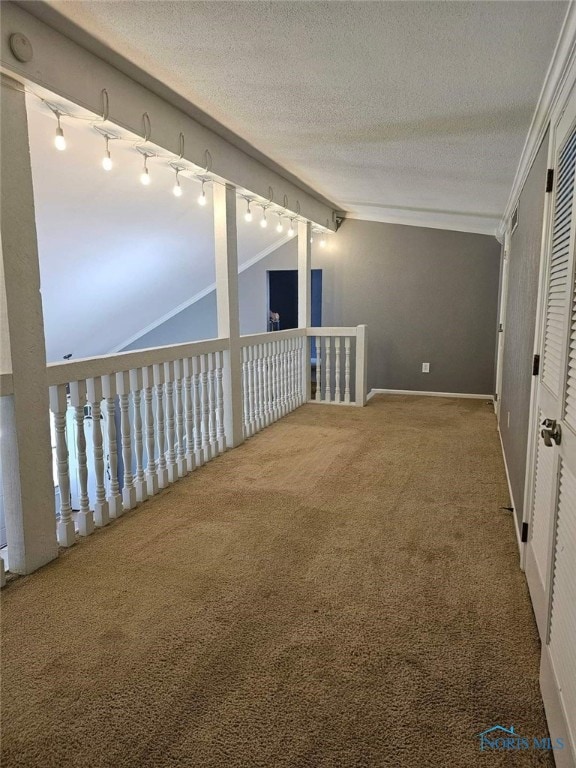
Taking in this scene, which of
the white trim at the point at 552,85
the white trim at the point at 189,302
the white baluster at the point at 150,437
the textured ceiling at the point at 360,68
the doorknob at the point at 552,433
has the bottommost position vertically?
the white baluster at the point at 150,437

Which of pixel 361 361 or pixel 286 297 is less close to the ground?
pixel 286 297

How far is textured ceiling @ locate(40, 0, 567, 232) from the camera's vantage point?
161 centimetres

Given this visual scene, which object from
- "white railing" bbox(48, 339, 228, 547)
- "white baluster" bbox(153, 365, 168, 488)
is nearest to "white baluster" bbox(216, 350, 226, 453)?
"white railing" bbox(48, 339, 228, 547)

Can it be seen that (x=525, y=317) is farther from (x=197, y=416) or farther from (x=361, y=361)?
(x=361, y=361)

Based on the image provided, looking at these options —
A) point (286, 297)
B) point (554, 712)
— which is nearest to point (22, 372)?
point (554, 712)

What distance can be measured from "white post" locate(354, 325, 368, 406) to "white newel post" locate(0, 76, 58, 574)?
3.75 metres

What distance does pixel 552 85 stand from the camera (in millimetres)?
1823

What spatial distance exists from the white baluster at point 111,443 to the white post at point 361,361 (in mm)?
3212

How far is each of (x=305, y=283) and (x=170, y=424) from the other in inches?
113

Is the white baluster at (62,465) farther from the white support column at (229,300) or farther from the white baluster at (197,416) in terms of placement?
the white support column at (229,300)

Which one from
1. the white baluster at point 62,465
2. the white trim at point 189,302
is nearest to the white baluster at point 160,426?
the white baluster at point 62,465

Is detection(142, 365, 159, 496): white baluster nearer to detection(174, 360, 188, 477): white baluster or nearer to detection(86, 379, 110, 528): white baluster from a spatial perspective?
detection(174, 360, 188, 477): white baluster

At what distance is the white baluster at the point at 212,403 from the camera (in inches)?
145

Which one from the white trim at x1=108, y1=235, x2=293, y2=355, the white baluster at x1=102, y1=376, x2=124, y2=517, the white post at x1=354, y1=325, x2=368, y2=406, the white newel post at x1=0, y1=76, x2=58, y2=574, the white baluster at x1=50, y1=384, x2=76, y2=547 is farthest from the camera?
the white trim at x1=108, y1=235, x2=293, y2=355
